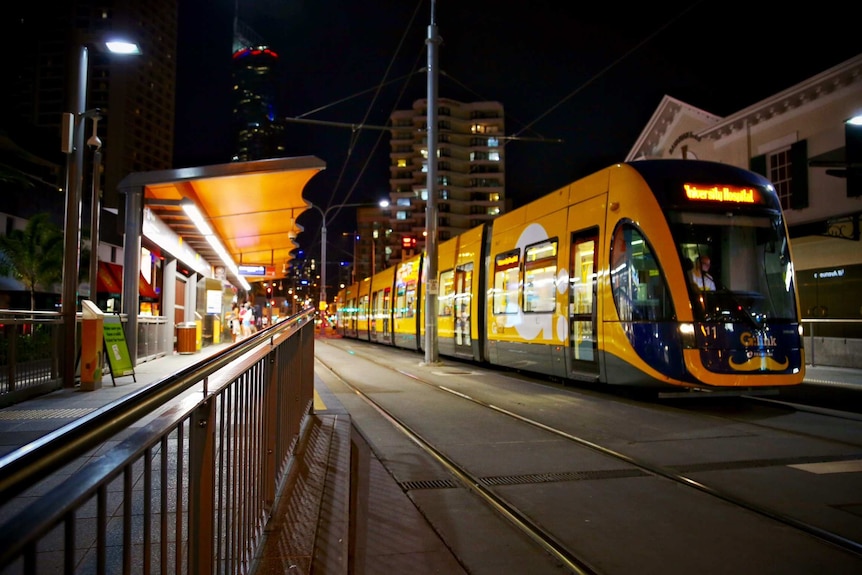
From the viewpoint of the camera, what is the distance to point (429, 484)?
17.9ft

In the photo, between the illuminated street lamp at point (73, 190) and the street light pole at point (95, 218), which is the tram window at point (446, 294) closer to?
the street light pole at point (95, 218)

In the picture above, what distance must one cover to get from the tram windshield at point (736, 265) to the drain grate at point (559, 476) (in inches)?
143

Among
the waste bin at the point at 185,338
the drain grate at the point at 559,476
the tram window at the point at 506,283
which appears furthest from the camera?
the waste bin at the point at 185,338

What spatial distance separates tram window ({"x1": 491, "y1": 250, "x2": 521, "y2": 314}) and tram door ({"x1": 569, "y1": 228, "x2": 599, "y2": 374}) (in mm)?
2365

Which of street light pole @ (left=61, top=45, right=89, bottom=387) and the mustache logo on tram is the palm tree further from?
the mustache logo on tram

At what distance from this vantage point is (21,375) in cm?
920

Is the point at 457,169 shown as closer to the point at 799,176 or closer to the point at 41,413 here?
the point at 799,176

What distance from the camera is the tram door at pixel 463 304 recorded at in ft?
52.6

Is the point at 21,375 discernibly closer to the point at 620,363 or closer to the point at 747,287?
the point at 620,363

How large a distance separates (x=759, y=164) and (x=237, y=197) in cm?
1569

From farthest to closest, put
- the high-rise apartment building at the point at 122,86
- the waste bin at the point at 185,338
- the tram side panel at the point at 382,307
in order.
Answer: the high-rise apartment building at the point at 122,86 < the tram side panel at the point at 382,307 < the waste bin at the point at 185,338

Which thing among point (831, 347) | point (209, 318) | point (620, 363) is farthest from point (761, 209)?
point (209, 318)

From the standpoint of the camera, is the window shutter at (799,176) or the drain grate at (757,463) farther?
the window shutter at (799,176)

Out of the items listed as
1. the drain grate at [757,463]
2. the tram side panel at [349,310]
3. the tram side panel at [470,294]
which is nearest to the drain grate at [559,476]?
the drain grate at [757,463]
